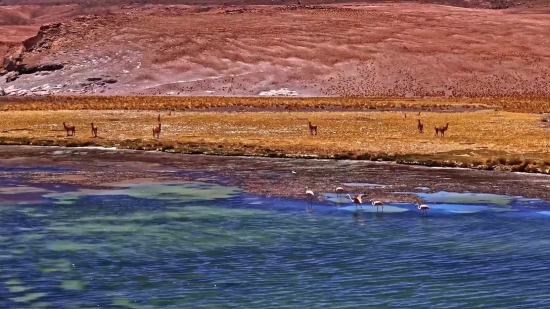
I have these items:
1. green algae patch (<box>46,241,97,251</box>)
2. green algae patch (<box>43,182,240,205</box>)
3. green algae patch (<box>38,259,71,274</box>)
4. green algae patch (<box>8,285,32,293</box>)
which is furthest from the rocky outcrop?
green algae patch (<box>8,285,32,293</box>)

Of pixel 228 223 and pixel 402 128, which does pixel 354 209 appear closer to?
pixel 228 223

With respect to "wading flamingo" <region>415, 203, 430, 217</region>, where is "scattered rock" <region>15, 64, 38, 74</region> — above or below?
below

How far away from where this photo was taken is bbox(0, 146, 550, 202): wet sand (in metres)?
26.8

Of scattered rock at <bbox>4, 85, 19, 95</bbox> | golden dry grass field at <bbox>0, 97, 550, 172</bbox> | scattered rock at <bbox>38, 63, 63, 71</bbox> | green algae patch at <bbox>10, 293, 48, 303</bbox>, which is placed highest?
green algae patch at <bbox>10, 293, 48, 303</bbox>

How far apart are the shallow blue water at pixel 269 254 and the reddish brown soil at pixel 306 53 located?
84.7 meters

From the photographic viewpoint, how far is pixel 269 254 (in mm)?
17984

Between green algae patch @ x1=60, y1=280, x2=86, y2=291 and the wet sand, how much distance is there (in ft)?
34.8

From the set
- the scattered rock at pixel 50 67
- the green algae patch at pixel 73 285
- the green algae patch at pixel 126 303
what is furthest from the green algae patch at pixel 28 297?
the scattered rock at pixel 50 67

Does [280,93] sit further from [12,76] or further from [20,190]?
[20,190]

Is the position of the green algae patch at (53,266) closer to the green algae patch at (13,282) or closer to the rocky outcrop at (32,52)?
the green algae patch at (13,282)

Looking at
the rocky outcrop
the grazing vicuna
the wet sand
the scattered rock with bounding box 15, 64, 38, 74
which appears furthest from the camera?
the scattered rock with bounding box 15, 64, 38, 74

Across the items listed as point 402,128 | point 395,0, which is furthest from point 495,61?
point 402,128

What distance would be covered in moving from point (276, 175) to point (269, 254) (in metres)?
12.6

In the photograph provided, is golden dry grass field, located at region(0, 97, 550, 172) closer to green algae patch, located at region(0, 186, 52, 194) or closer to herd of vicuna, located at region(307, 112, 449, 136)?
herd of vicuna, located at region(307, 112, 449, 136)
